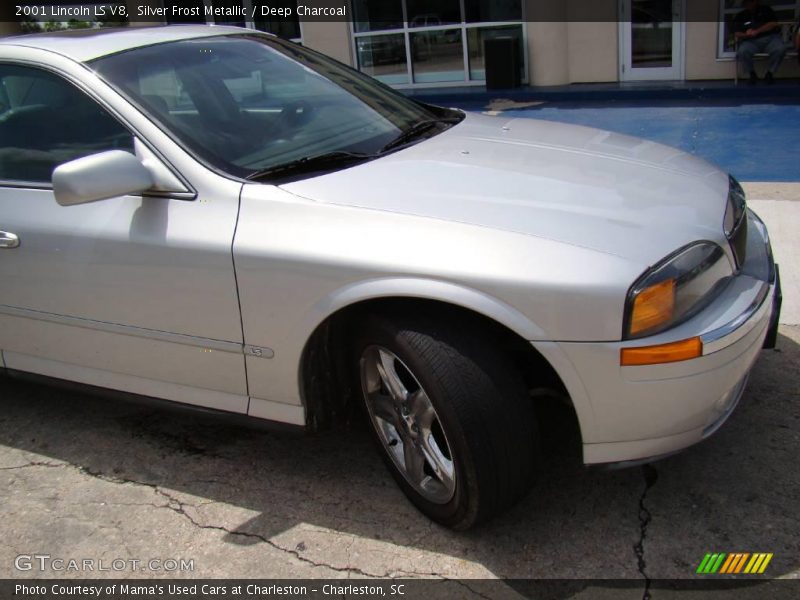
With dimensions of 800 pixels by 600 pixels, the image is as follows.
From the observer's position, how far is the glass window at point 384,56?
13195 millimetres

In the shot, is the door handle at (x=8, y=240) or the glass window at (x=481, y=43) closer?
the door handle at (x=8, y=240)

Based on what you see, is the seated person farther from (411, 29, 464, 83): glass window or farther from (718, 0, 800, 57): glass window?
(411, 29, 464, 83): glass window

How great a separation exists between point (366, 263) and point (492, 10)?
10.6m

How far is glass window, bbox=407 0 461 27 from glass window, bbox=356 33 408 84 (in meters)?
0.37

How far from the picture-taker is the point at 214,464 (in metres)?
3.38

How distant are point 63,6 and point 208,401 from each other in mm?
13544

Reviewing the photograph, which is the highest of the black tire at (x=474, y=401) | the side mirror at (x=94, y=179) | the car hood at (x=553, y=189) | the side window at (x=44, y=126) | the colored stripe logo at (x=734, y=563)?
the side window at (x=44, y=126)

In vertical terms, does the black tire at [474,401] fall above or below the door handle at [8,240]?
below

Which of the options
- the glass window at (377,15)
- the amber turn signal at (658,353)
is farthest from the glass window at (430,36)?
the amber turn signal at (658,353)

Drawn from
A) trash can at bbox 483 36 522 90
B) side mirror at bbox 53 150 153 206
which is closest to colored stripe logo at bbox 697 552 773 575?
side mirror at bbox 53 150 153 206

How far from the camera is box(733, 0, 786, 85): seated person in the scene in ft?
32.7

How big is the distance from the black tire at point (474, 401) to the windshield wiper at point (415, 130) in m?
0.93

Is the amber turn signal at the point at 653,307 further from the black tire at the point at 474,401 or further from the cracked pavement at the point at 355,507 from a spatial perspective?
the cracked pavement at the point at 355,507

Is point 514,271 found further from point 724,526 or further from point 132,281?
point 132,281
